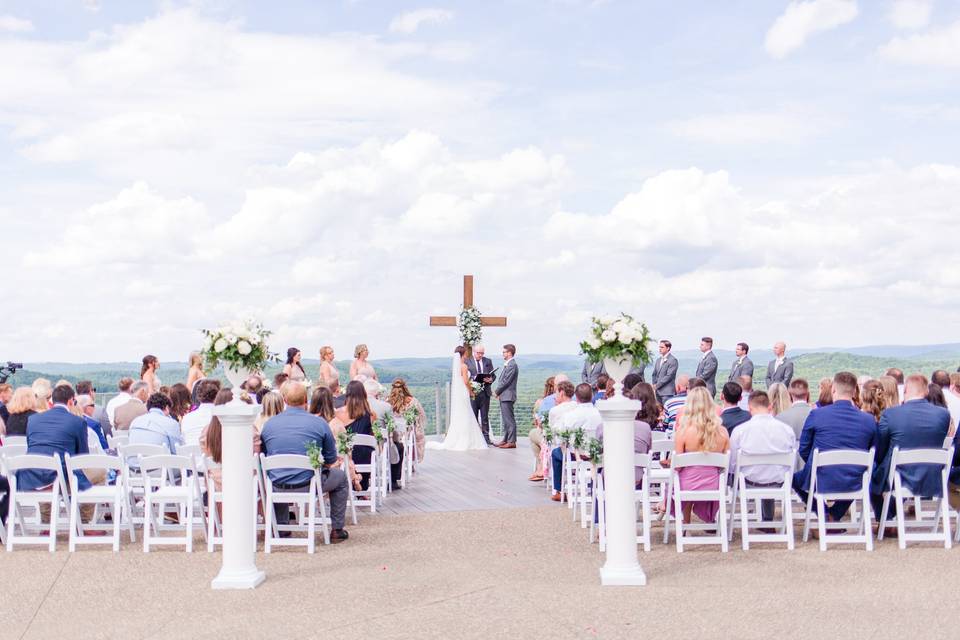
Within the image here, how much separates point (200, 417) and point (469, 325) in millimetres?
9971

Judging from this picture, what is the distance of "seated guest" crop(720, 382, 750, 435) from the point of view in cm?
1042

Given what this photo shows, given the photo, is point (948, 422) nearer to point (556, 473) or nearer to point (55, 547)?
point (556, 473)

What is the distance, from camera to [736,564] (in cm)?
856

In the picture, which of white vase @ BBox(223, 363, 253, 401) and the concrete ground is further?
white vase @ BBox(223, 363, 253, 401)

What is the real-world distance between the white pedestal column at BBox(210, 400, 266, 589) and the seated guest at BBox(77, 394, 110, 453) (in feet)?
9.91

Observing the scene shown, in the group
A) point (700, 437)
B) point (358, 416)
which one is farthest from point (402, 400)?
point (700, 437)

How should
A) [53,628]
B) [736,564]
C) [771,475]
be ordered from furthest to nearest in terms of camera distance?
[771,475] < [736,564] < [53,628]

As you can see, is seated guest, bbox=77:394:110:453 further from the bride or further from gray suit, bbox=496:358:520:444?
Result: gray suit, bbox=496:358:520:444

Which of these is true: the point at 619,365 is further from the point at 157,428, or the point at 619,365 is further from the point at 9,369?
the point at 9,369

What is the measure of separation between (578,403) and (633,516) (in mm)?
4027

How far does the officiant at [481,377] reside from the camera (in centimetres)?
2016

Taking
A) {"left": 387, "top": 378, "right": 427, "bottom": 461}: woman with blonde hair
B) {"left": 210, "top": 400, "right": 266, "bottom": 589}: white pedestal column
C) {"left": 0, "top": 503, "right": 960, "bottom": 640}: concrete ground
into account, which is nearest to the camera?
{"left": 0, "top": 503, "right": 960, "bottom": 640}: concrete ground

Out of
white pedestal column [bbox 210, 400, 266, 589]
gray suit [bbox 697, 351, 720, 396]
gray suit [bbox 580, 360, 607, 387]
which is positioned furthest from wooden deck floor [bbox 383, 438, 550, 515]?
white pedestal column [bbox 210, 400, 266, 589]


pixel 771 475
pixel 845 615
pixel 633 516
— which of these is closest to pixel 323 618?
pixel 633 516
